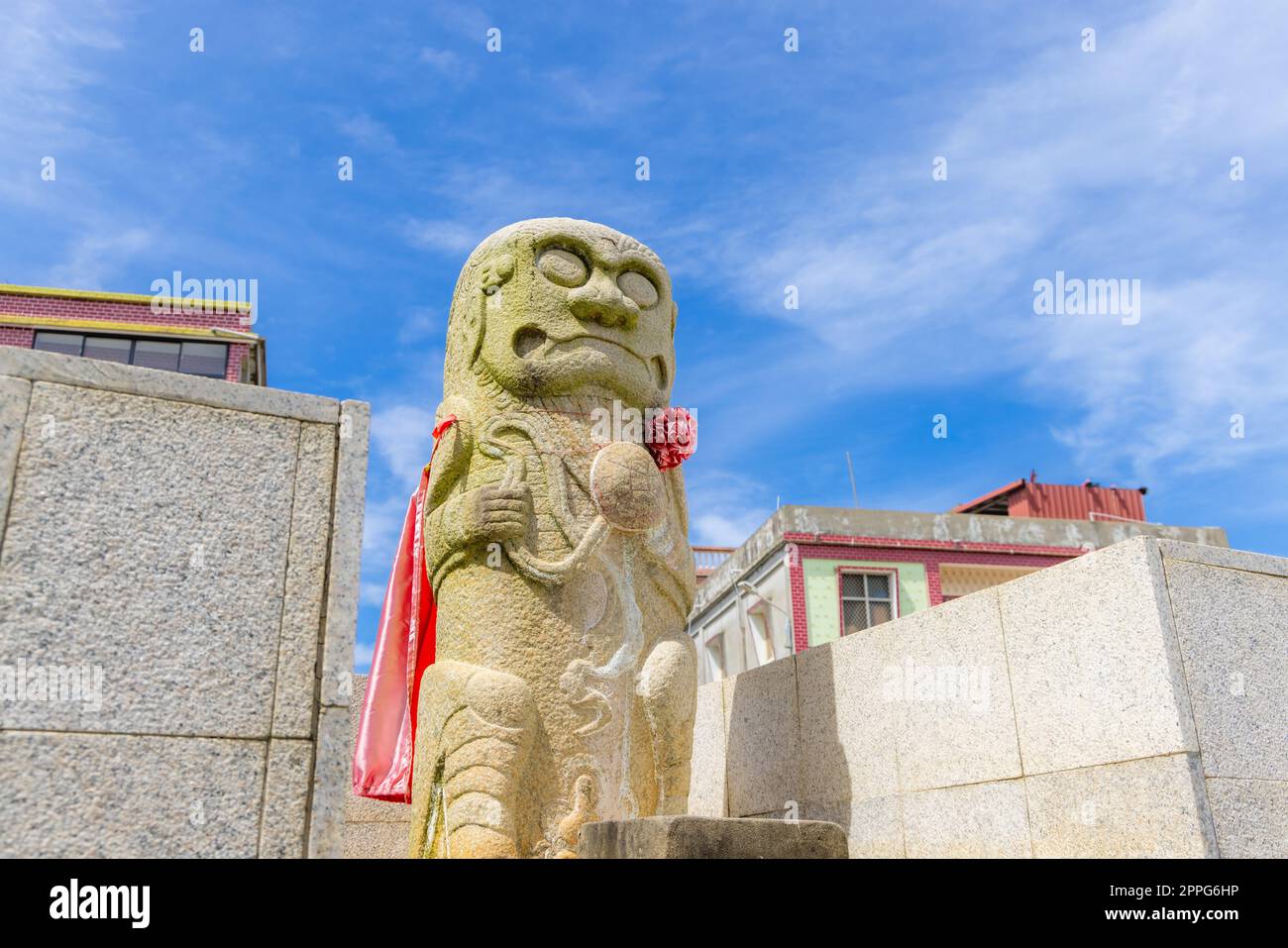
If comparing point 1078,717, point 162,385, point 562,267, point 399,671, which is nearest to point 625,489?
point 562,267

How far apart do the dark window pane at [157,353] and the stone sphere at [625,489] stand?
14.5m

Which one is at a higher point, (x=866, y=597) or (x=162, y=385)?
(x=866, y=597)

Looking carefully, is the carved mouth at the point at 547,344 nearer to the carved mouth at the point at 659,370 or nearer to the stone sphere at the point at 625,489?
the carved mouth at the point at 659,370

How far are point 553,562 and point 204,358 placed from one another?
48.6 ft

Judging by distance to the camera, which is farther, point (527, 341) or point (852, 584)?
point (852, 584)

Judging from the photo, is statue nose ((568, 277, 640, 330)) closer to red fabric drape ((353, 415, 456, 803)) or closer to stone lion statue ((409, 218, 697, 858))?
stone lion statue ((409, 218, 697, 858))

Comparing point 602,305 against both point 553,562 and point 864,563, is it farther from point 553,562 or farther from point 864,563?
point 864,563

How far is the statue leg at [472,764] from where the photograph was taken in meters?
4.09

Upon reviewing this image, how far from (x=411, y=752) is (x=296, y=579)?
7.77 ft

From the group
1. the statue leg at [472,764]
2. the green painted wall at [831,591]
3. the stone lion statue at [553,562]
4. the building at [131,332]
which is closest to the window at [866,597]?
the green painted wall at [831,591]

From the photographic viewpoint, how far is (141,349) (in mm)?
17219
